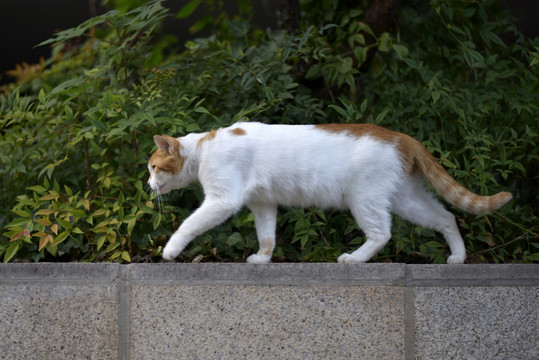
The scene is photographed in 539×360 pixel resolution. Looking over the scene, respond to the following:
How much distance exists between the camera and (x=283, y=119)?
3707 millimetres

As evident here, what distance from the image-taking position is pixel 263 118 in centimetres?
373

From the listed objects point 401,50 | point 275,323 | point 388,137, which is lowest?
point 275,323

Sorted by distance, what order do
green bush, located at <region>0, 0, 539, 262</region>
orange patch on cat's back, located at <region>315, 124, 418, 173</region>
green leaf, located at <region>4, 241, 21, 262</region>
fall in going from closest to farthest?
orange patch on cat's back, located at <region>315, 124, 418, 173</region>
green leaf, located at <region>4, 241, 21, 262</region>
green bush, located at <region>0, 0, 539, 262</region>

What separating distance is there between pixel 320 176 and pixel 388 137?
36 cm

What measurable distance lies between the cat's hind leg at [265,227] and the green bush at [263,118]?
10.2 inches

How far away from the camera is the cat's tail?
→ 2590mm

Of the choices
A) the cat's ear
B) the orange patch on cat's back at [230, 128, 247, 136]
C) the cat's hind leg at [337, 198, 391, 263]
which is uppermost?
the orange patch on cat's back at [230, 128, 247, 136]

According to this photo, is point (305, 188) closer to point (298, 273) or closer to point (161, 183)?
point (298, 273)

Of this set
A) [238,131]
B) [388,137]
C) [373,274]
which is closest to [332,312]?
[373,274]

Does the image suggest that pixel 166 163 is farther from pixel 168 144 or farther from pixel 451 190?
pixel 451 190

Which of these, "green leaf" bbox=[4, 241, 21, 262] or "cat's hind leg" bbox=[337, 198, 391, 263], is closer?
"cat's hind leg" bbox=[337, 198, 391, 263]

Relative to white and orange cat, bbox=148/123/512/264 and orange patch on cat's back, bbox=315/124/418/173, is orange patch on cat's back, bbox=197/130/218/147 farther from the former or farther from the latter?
orange patch on cat's back, bbox=315/124/418/173

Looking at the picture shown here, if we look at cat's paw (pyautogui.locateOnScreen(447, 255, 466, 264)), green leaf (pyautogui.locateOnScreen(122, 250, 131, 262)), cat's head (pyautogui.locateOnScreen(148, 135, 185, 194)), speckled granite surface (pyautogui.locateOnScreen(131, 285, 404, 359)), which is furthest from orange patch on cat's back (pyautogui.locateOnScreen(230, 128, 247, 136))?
cat's paw (pyautogui.locateOnScreen(447, 255, 466, 264))

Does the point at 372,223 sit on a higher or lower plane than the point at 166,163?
lower
